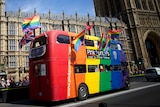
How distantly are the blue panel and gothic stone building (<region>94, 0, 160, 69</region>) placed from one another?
124 feet

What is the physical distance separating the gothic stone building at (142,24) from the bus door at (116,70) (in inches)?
1487

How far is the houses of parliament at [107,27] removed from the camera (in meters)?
35.9

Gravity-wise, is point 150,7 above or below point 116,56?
above

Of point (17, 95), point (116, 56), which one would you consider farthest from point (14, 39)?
point (116, 56)

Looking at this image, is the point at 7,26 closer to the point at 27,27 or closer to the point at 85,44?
the point at 27,27

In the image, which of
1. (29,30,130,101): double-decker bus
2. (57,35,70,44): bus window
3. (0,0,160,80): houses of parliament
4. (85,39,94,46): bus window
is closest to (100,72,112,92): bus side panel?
(29,30,130,101): double-decker bus

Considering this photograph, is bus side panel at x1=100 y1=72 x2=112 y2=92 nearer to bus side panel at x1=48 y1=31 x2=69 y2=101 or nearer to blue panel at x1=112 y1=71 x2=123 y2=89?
blue panel at x1=112 y1=71 x2=123 y2=89

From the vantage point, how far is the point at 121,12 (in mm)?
61156

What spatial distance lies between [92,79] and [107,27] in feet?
132

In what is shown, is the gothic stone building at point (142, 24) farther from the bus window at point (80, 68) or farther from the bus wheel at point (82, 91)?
the bus wheel at point (82, 91)

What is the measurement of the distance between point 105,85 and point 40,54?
21.1 feet

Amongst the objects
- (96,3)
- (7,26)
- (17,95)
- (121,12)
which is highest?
(96,3)

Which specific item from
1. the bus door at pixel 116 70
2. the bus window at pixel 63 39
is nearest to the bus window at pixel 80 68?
the bus window at pixel 63 39

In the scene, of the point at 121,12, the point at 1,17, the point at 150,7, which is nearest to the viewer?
the point at 1,17
